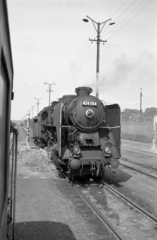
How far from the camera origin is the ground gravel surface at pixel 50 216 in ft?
15.1

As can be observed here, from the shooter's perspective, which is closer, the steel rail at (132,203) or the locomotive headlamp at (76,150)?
the steel rail at (132,203)

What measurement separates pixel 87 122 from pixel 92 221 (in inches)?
151

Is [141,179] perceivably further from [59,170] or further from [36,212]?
[36,212]

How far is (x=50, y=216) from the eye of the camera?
5.42m

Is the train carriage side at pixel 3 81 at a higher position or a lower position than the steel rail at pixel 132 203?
higher

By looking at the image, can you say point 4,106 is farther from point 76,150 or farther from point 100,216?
point 76,150

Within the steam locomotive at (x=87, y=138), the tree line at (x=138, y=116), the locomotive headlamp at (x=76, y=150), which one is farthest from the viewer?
the tree line at (x=138, y=116)

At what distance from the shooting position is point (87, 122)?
8367 millimetres

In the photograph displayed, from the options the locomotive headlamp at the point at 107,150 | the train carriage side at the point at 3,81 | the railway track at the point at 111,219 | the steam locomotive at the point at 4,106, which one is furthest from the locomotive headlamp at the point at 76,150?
the train carriage side at the point at 3,81

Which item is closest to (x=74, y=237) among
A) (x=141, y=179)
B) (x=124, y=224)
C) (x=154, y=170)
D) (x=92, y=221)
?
(x=92, y=221)

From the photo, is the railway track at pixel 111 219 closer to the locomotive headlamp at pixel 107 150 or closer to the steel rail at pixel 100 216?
the steel rail at pixel 100 216

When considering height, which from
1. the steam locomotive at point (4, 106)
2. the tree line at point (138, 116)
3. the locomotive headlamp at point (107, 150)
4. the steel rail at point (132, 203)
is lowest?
the steel rail at point (132, 203)

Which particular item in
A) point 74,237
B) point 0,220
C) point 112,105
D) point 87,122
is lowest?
point 74,237

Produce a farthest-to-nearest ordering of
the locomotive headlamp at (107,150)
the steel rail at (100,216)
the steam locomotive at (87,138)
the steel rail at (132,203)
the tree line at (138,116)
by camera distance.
A: the tree line at (138,116), the locomotive headlamp at (107,150), the steam locomotive at (87,138), the steel rail at (132,203), the steel rail at (100,216)
